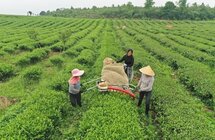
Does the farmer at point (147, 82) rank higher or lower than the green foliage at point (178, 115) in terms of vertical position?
higher

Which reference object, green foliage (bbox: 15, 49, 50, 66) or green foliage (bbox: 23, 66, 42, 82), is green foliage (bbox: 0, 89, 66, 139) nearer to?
green foliage (bbox: 23, 66, 42, 82)

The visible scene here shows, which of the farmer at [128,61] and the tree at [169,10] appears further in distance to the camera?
the tree at [169,10]

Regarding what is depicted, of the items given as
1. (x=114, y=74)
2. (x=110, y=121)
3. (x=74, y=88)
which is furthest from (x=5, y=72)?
(x=110, y=121)

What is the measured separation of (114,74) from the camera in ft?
43.9

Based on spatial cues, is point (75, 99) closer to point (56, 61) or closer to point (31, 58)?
point (56, 61)

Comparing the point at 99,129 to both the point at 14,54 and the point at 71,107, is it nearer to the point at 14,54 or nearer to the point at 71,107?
the point at 71,107

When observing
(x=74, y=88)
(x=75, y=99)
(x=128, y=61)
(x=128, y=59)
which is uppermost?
(x=128, y=59)

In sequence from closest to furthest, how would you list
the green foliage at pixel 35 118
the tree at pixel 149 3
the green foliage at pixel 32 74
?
the green foliage at pixel 35 118 → the green foliage at pixel 32 74 → the tree at pixel 149 3

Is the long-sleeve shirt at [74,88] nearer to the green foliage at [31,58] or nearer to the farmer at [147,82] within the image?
the farmer at [147,82]

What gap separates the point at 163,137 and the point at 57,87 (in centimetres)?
681

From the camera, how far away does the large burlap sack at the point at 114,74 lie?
13.2 m

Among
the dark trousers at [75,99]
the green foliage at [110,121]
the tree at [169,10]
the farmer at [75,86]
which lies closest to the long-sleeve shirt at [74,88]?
the farmer at [75,86]

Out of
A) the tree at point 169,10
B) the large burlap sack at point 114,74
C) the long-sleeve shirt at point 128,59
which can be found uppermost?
the long-sleeve shirt at point 128,59

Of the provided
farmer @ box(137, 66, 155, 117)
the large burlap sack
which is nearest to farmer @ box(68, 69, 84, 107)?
the large burlap sack
